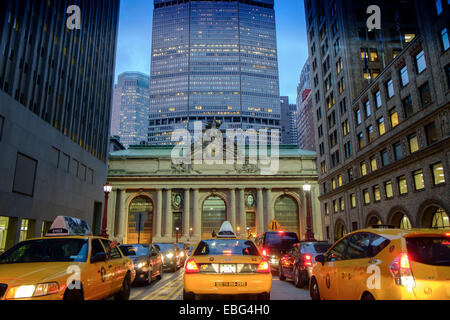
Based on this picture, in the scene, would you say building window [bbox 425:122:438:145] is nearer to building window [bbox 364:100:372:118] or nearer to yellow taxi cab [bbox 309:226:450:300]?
building window [bbox 364:100:372:118]

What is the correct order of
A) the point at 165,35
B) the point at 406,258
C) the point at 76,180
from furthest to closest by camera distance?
the point at 165,35
the point at 76,180
the point at 406,258

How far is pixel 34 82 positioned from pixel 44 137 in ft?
15.4

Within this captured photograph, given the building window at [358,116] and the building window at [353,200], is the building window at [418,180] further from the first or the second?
the building window at [353,200]

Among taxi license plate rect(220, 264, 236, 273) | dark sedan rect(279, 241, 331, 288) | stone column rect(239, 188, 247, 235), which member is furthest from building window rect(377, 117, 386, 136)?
stone column rect(239, 188, 247, 235)

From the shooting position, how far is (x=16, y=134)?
2486 cm

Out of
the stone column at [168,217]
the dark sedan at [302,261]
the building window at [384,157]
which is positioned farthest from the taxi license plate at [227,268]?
the stone column at [168,217]

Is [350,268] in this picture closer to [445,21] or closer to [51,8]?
[445,21]

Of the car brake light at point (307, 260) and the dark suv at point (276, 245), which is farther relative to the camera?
the dark suv at point (276, 245)

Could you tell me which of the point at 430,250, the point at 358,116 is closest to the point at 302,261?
the point at 430,250

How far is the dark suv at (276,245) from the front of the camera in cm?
1791

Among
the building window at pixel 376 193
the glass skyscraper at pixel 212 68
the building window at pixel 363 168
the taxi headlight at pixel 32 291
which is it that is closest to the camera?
the taxi headlight at pixel 32 291

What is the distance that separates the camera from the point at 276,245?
60.7 feet

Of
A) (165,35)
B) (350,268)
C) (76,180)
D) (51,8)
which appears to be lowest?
(350,268)
